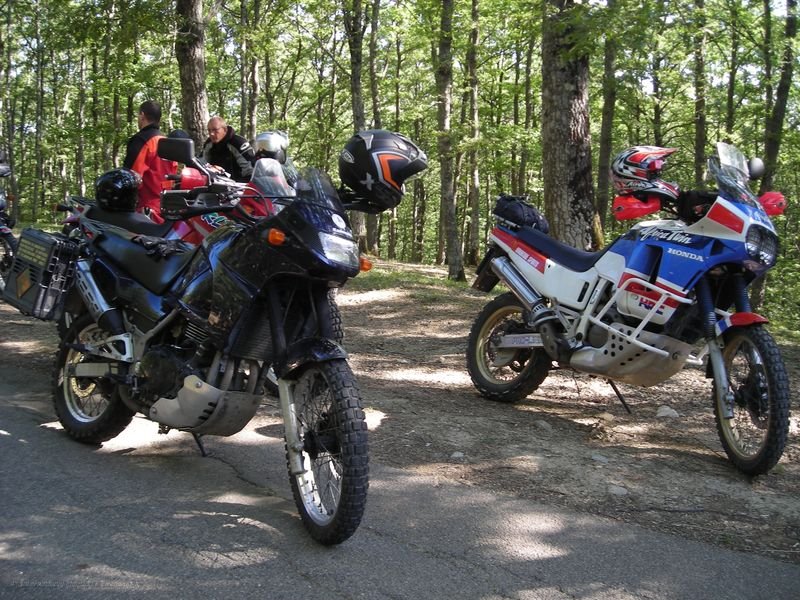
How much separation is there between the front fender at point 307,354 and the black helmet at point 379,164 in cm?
71

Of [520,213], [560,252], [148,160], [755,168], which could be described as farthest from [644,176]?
[148,160]

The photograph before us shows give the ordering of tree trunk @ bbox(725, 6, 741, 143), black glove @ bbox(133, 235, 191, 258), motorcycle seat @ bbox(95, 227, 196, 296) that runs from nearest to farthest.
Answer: motorcycle seat @ bbox(95, 227, 196, 296), black glove @ bbox(133, 235, 191, 258), tree trunk @ bbox(725, 6, 741, 143)

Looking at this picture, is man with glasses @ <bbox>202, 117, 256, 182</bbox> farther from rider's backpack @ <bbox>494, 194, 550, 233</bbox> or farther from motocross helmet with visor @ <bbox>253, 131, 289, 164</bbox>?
rider's backpack @ <bbox>494, 194, 550, 233</bbox>

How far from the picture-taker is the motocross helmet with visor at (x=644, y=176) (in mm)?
4973

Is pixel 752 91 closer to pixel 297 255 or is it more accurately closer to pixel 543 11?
pixel 543 11

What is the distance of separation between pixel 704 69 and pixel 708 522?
769 inches

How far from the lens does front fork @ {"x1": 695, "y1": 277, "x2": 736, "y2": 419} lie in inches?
175

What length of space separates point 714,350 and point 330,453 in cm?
261

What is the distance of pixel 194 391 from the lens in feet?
11.8

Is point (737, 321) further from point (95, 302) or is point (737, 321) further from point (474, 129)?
point (474, 129)

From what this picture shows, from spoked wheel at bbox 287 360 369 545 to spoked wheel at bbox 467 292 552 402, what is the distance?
2776 millimetres

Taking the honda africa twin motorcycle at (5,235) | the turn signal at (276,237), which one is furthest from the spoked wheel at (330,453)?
the honda africa twin motorcycle at (5,235)

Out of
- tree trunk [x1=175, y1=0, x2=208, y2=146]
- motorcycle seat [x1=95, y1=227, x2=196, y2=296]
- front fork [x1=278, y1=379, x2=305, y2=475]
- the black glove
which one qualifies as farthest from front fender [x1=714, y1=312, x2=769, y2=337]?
tree trunk [x1=175, y1=0, x2=208, y2=146]

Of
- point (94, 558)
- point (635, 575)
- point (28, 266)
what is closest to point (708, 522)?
point (635, 575)
